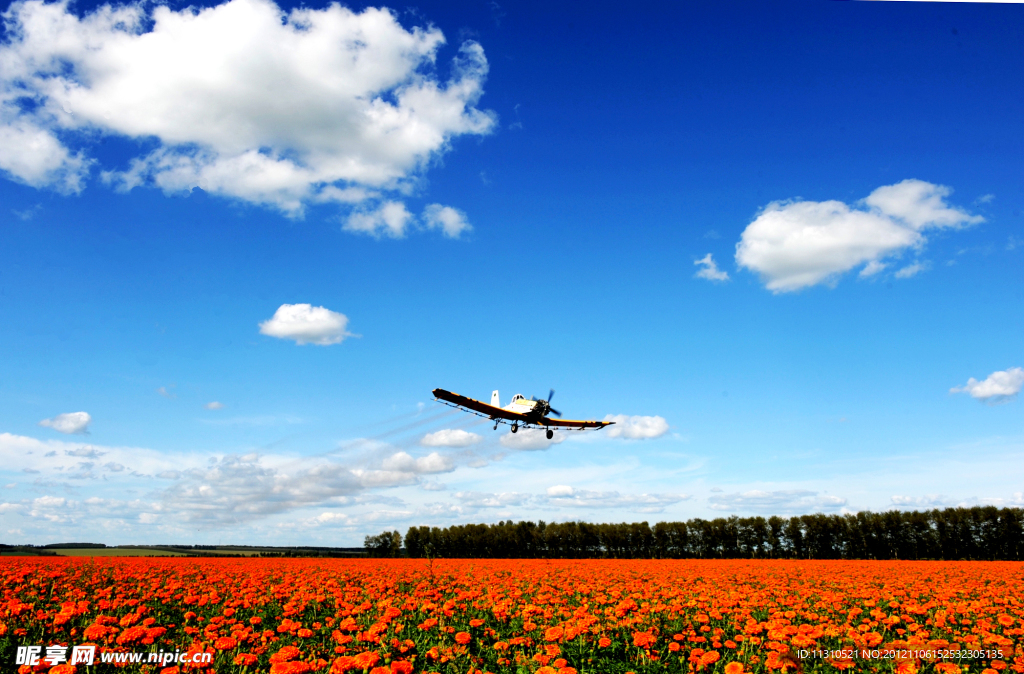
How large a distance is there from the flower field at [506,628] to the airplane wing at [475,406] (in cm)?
1604

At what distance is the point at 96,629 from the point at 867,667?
14131 mm

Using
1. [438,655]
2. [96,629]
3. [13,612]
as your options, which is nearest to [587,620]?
[438,655]

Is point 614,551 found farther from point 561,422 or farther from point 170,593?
point 170,593

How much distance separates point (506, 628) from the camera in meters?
14.3

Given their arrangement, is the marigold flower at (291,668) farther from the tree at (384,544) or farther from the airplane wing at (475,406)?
the tree at (384,544)

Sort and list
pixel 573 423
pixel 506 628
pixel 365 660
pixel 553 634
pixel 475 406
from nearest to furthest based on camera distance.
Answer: pixel 365 660 → pixel 553 634 → pixel 506 628 → pixel 475 406 → pixel 573 423

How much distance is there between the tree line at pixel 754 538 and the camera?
9662cm

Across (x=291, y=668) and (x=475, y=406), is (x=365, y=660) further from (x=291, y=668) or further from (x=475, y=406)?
(x=475, y=406)

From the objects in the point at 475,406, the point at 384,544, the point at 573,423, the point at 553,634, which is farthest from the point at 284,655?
the point at 384,544

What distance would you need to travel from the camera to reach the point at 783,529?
10831 centimetres

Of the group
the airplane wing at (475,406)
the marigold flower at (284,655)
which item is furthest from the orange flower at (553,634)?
A: the airplane wing at (475,406)

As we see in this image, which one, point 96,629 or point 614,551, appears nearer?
point 96,629

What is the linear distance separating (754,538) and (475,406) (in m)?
89.5

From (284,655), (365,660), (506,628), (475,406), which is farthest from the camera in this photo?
(475,406)
